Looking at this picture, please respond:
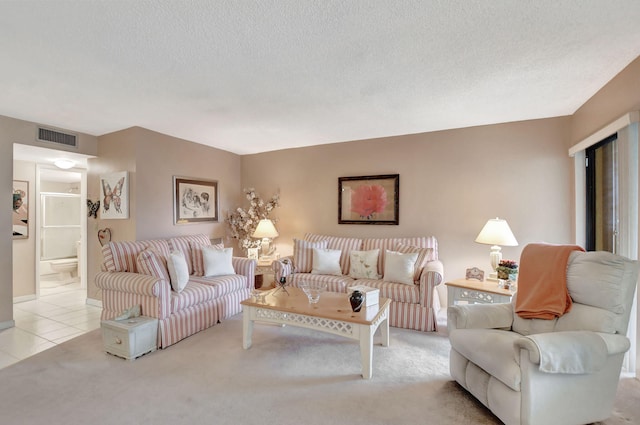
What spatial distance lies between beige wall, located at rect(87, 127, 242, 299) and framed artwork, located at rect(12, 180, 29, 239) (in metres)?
1.14

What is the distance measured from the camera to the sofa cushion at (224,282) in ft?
11.2

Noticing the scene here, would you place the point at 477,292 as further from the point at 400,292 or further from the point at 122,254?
the point at 122,254

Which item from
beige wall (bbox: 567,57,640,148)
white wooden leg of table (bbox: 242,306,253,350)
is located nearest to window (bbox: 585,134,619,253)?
beige wall (bbox: 567,57,640,148)

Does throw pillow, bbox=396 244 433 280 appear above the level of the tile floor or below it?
above

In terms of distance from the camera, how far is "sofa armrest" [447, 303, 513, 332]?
7.18 ft

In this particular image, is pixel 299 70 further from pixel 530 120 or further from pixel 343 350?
pixel 530 120

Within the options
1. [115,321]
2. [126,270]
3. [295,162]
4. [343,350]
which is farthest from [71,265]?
[343,350]

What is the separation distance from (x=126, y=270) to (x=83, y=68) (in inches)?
79.3

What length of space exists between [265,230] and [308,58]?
2.96 m

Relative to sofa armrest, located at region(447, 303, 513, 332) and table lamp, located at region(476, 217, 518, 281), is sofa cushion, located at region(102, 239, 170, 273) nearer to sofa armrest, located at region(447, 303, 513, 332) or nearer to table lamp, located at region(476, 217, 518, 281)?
sofa armrest, located at region(447, 303, 513, 332)

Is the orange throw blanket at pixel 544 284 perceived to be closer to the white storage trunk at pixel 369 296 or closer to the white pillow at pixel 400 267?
the white storage trunk at pixel 369 296

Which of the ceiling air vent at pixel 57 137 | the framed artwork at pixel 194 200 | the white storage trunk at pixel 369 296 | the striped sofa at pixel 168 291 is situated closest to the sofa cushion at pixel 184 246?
the striped sofa at pixel 168 291

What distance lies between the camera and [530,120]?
3.48m

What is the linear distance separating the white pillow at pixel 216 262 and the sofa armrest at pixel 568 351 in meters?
3.09
